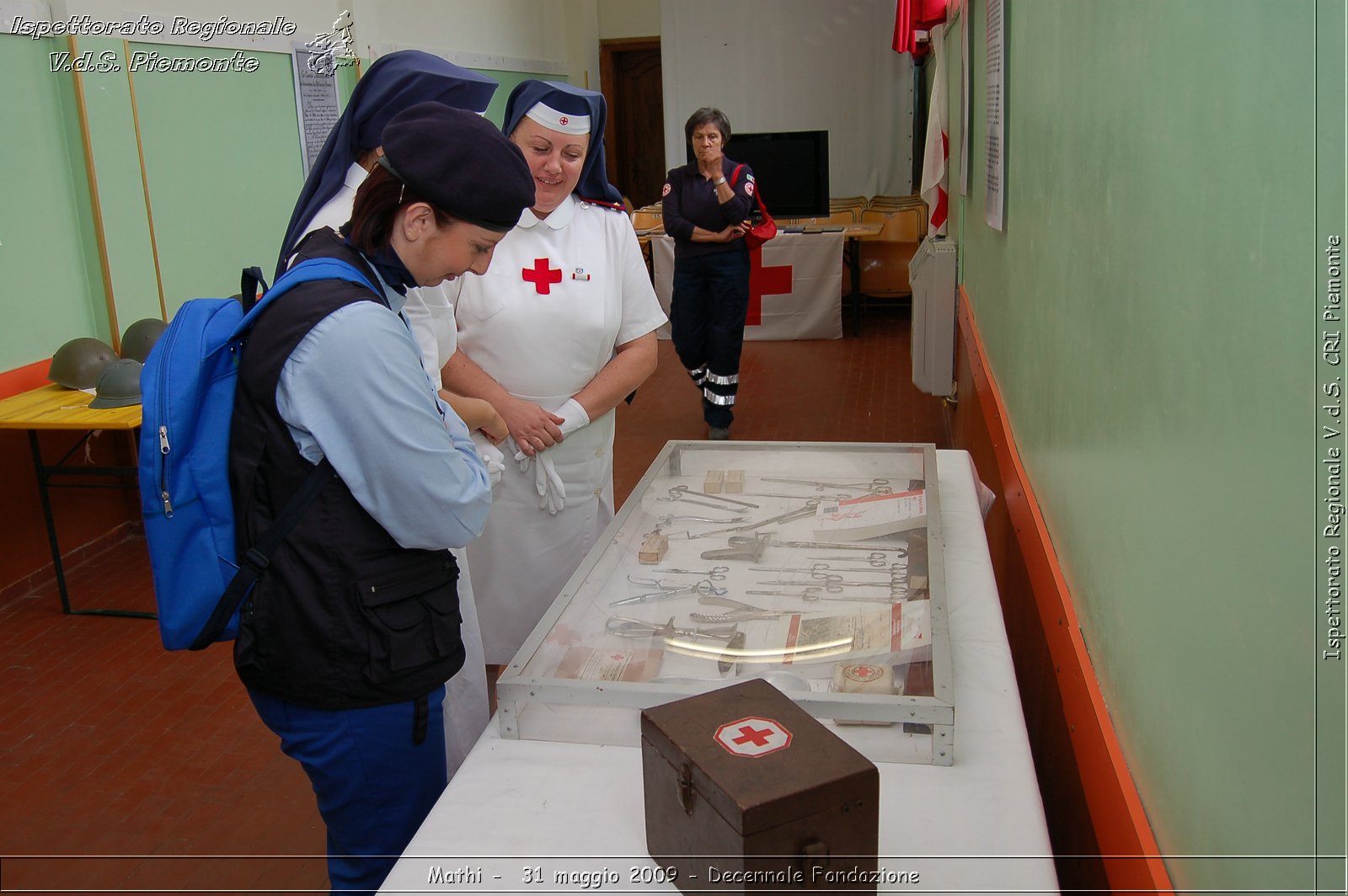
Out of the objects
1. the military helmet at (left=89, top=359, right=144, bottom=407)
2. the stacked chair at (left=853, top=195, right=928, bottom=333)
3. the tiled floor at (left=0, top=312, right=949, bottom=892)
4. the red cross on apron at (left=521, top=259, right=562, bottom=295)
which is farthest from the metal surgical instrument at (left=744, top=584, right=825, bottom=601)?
the stacked chair at (left=853, top=195, right=928, bottom=333)

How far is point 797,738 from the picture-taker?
1.18 meters

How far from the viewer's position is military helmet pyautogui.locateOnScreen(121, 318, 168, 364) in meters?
4.24

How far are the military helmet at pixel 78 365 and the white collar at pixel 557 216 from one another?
2.36m

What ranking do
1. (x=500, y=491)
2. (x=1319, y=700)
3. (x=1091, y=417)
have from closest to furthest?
(x=1319, y=700) → (x=1091, y=417) → (x=500, y=491)

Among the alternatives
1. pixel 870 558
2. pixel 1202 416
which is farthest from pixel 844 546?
pixel 1202 416

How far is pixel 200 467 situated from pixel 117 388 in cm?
264

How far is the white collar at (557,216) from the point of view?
2.42 meters

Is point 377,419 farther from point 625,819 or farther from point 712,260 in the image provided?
point 712,260

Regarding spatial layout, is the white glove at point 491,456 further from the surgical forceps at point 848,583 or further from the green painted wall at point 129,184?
the green painted wall at point 129,184

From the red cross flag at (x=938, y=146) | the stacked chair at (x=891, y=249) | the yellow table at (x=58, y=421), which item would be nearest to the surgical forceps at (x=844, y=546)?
the yellow table at (x=58, y=421)

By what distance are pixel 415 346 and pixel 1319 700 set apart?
1.17 metres

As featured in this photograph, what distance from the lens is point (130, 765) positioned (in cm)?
292

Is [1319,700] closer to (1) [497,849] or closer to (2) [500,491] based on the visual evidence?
(1) [497,849]

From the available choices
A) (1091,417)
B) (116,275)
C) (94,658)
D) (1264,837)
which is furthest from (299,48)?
(1264,837)
